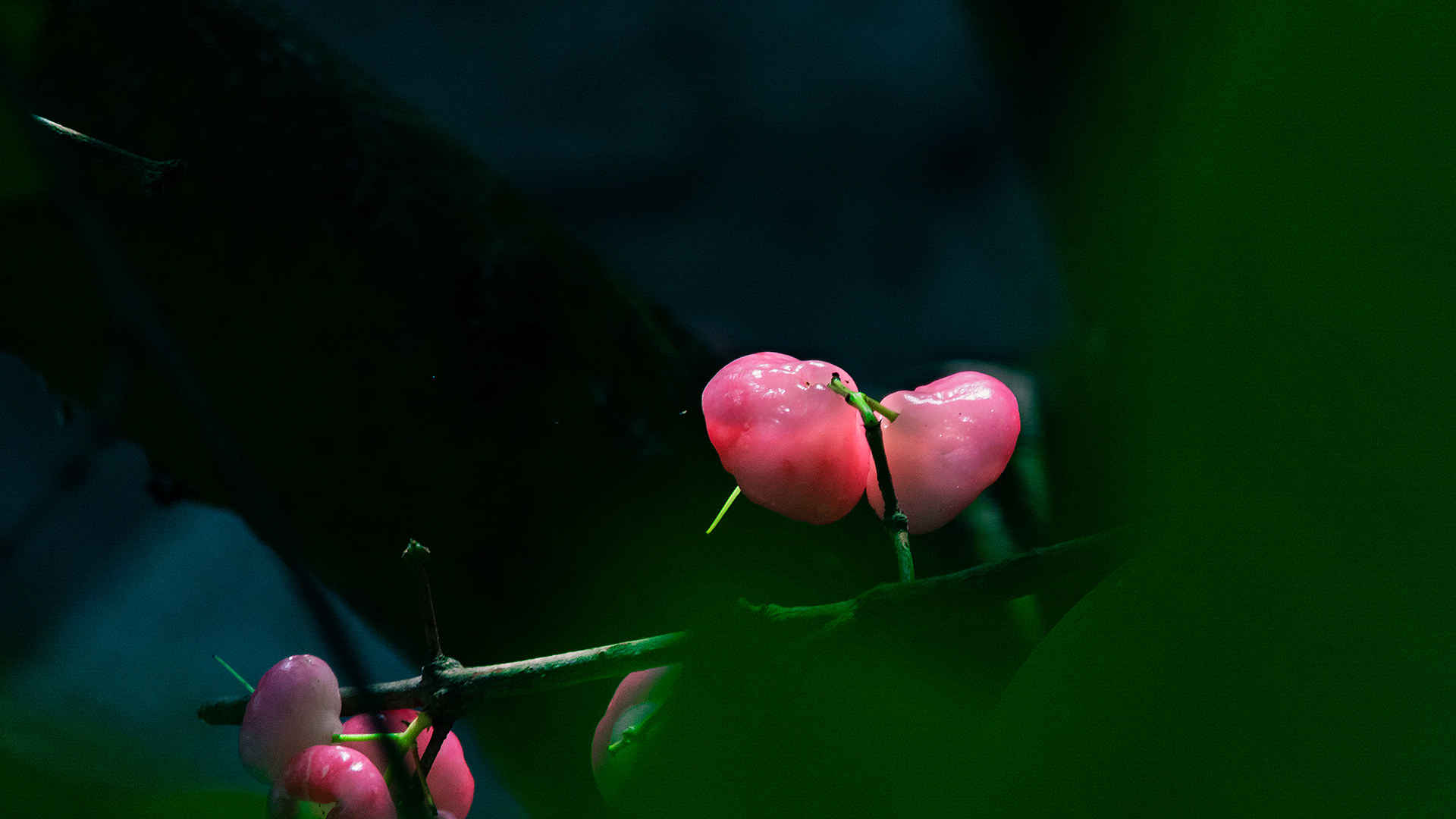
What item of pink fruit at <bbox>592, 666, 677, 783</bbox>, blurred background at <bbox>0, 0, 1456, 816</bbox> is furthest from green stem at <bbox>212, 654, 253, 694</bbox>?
pink fruit at <bbox>592, 666, 677, 783</bbox>

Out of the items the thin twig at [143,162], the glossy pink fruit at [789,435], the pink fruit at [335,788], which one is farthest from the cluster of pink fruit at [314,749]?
the thin twig at [143,162]

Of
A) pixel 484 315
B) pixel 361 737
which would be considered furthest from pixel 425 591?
pixel 484 315

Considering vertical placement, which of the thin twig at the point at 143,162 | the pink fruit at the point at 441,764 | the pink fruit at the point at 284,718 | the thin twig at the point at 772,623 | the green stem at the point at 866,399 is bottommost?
the pink fruit at the point at 441,764

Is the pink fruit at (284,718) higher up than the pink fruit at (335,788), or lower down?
higher up

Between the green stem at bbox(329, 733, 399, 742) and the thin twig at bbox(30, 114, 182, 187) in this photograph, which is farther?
the thin twig at bbox(30, 114, 182, 187)

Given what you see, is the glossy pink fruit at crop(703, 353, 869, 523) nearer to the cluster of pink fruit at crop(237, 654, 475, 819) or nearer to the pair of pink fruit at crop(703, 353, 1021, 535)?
the pair of pink fruit at crop(703, 353, 1021, 535)

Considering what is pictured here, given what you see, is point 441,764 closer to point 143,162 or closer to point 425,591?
point 425,591

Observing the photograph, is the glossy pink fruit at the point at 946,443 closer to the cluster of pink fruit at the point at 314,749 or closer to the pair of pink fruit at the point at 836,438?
the pair of pink fruit at the point at 836,438
